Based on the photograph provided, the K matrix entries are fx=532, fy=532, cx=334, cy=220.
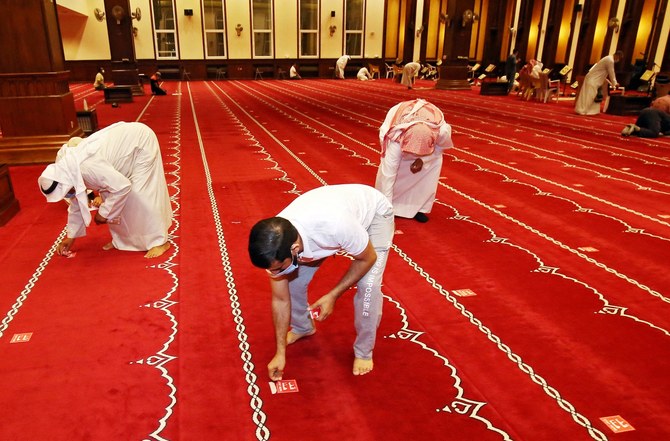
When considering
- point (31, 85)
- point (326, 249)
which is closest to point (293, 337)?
point (326, 249)

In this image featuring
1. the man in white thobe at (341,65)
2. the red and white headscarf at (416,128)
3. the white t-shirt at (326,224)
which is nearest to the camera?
the white t-shirt at (326,224)

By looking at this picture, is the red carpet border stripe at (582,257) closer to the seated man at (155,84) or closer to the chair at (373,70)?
the seated man at (155,84)

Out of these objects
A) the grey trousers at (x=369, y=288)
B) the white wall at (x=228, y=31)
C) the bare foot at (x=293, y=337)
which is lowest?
the bare foot at (x=293, y=337)

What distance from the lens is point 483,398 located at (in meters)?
1.73

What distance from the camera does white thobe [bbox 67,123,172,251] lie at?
2537mm

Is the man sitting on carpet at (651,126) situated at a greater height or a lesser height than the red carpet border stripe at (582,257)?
greater

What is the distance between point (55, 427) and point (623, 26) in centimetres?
1527

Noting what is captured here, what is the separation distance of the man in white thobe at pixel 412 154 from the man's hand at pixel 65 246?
1.78 m

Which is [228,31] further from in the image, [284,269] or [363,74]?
[284,269]

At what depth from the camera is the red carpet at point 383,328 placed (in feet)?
5.36

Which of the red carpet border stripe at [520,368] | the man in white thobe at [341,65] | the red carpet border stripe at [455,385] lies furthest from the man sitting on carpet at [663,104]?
the man in white thobe at [341,65]

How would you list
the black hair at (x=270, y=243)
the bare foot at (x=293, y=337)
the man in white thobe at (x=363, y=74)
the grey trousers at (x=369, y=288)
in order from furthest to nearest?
the man in white thobe at (x=363, y=74)
the bare foot at (x=293, y=337)
the grey trousers at (x=369, y=288)
the black hair at (x=270, y=243)

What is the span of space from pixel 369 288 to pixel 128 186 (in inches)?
56.9

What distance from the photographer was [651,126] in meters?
6.66
